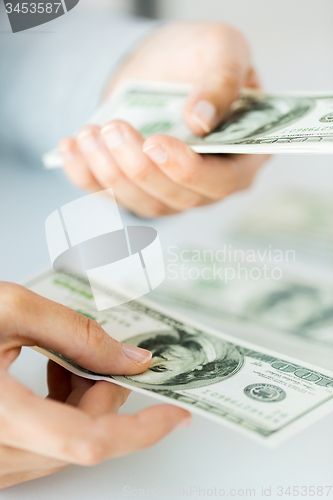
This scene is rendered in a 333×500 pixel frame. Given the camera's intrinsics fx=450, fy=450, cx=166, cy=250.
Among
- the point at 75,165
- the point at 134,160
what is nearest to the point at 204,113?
the point at 134,160

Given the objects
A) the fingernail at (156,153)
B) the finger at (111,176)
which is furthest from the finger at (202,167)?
the finger at (111,176)

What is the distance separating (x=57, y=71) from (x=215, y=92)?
23.7 inches

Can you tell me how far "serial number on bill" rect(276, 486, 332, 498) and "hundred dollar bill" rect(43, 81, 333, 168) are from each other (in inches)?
17.3

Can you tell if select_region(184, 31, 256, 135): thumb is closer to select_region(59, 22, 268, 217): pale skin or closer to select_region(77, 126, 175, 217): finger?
select_region(59, 22, 268, 217): pale skin

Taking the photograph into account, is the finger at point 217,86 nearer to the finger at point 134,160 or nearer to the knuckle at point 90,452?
the finger at point 134,160

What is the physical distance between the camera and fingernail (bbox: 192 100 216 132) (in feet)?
2.75

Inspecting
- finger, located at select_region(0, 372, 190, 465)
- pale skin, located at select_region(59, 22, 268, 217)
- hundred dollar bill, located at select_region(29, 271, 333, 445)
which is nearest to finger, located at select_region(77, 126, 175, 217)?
pale skin, located at select_region(59, 22, 268, 217)

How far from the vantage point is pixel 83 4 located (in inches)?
57.3

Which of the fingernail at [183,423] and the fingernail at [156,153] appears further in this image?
the fingernail at [156,153]

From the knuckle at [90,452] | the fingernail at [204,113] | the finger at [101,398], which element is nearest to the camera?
the knuckle at [90,452]

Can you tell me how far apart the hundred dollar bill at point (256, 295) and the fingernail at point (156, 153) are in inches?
11.2

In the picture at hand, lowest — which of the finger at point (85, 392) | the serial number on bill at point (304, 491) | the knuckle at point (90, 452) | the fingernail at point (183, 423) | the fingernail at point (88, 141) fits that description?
the serial number on bill at point (304, 491)

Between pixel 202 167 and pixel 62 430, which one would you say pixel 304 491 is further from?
pixel 202 167

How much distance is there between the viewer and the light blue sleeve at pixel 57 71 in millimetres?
1255
